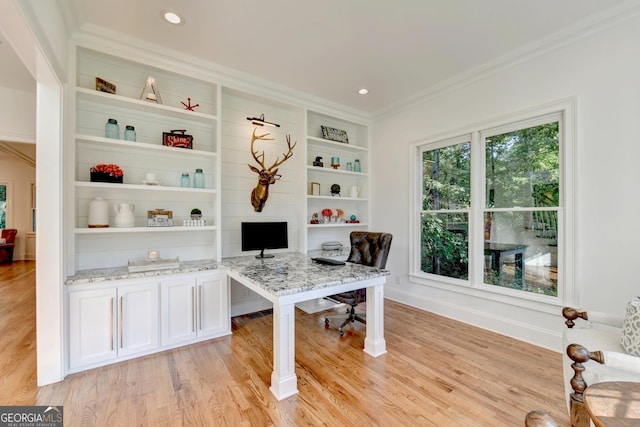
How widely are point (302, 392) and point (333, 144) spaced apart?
3.34m

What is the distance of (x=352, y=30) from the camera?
2582mm

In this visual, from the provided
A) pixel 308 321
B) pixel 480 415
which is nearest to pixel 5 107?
pixel 308 321

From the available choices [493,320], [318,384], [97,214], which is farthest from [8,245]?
[493,320]

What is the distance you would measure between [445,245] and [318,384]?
2.51m

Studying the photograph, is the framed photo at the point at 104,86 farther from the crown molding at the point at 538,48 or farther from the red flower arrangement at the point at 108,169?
the crown molding at the point at 538,48

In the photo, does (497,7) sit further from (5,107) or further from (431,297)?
(5,107)

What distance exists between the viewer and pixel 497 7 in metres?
2.29

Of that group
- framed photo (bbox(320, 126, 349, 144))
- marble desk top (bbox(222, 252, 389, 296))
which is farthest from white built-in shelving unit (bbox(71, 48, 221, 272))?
framed photo (bbox(320, 126, 349, 144))

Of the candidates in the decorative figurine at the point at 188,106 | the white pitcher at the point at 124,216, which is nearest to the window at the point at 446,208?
the decorative figurine at the point at 188,106

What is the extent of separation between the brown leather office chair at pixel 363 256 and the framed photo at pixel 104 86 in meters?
3.01

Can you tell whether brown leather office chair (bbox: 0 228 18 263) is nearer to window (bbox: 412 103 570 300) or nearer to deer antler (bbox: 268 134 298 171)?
deer antler (bbox: 268 134 298 171)

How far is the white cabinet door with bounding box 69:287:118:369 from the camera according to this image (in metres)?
2.35

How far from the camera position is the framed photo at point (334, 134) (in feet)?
14.4

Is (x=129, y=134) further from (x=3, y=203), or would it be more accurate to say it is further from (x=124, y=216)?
(x=3, y=203)
